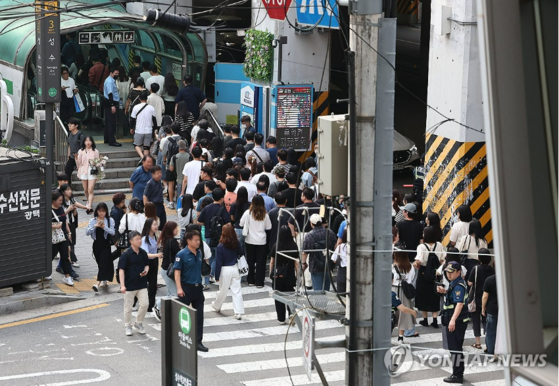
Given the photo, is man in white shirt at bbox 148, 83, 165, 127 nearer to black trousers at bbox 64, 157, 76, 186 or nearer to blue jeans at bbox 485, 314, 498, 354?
black trousers at bbox 64, 157, 76, 186

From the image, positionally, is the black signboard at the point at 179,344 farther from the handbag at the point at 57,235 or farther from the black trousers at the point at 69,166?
the black trousers at the point at 69,166

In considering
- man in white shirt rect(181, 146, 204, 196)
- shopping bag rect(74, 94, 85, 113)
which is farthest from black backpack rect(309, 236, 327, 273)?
shopping bag rect(74, 94, 85, 113)

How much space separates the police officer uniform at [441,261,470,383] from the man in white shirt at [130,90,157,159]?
10968 mm

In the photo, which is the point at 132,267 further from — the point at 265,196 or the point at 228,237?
the point at 265,196

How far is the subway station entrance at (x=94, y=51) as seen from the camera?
73.2 feet

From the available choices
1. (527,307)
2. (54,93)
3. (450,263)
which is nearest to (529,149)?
(527,307)

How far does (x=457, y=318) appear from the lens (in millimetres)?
11430

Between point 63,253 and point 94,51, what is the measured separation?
34.3ft

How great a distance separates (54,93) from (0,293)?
161 inches

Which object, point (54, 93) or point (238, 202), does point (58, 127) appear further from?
point (238, 202)

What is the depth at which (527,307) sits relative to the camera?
328cm

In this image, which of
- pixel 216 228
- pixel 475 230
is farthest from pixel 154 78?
pixel 475 230

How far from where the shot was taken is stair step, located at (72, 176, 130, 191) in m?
20.4

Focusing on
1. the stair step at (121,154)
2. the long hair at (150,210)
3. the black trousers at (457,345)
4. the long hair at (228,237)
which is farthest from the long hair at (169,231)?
the stair step at (121,154)
